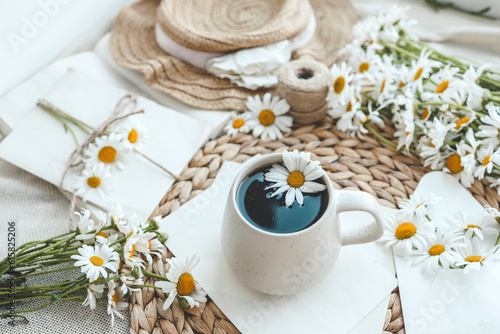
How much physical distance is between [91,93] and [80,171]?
0.50 feet

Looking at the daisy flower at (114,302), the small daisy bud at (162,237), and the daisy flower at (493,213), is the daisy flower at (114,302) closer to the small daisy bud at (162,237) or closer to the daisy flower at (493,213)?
the small daisy bud at (162,237)

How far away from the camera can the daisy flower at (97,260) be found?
526 millimetres

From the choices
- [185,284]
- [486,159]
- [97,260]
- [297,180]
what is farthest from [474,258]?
[97,260]

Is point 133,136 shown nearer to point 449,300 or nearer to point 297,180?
point 297,180

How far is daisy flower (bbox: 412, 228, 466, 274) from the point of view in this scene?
565 mm

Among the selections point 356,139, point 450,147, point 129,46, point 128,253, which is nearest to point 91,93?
point 129,46

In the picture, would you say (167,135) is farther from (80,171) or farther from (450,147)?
(450,147)

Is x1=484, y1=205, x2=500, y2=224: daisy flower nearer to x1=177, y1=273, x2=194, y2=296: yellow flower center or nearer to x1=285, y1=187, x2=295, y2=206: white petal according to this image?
x1=285, y1=187, x2=295, y2=206: white petal

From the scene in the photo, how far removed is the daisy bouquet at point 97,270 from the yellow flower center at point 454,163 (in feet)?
1.28

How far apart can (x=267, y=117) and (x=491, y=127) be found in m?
0.32

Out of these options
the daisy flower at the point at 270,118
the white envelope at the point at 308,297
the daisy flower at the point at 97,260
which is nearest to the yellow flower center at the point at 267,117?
the daisy flower at the point at 270,118

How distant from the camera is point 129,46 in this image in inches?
33.4

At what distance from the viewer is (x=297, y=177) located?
50 centimetres

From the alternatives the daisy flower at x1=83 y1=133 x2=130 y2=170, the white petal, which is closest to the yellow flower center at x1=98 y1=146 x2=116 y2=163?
the daisy flower at x1=83 y1=133 x2=130 y2=170
